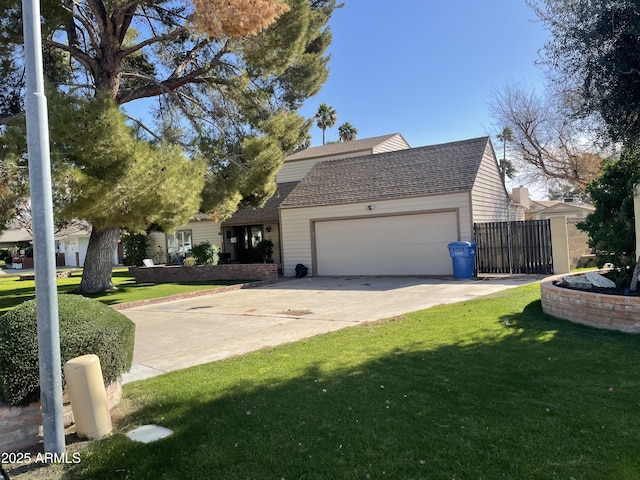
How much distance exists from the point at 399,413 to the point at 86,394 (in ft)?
8.72

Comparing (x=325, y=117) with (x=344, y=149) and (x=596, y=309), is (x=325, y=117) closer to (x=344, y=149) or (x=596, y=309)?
(x=344, y=149)

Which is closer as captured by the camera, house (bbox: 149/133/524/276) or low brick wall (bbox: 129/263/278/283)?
house (bbox: 149/133/524/276)

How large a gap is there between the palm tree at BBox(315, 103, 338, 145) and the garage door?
36.7m

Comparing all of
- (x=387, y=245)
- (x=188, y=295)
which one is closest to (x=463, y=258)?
(x=387, y=245)

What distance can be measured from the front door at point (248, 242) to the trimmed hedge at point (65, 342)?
18901mm

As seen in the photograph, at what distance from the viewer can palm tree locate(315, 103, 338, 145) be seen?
52875mm

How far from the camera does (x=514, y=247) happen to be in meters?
15.5

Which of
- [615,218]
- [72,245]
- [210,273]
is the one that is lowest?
[210,273]

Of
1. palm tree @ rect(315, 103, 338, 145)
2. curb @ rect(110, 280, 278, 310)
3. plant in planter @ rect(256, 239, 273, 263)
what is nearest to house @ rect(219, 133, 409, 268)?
plant in planter @ rect(256, 239, 273, 263)

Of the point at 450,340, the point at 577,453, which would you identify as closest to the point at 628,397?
the point at 577,453

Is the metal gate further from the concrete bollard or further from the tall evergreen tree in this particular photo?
the concrete bollard

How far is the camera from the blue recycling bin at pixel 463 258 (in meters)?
15.0

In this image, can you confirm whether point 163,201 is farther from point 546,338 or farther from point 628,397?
point 628,397

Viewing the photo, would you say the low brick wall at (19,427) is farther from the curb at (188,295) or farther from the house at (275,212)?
the house at (275,212)
